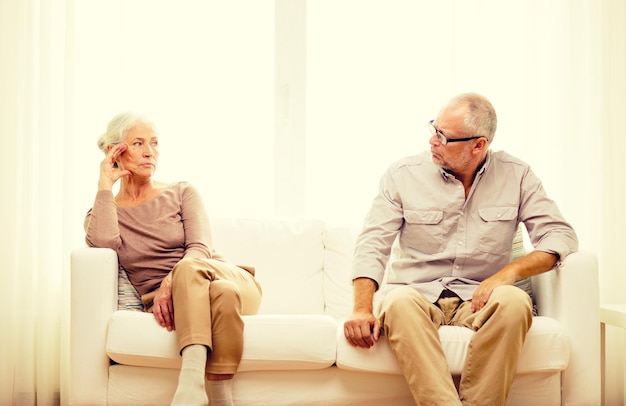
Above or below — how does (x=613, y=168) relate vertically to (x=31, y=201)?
above

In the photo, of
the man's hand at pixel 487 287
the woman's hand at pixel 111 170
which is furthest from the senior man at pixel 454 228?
the woman's hand at pixel 111 170

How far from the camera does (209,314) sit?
2.36 metres

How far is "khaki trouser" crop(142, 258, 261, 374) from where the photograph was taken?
91.1 inches

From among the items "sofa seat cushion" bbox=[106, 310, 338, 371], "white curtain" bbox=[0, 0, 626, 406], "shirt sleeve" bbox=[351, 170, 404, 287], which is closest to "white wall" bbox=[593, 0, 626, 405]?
"white curtain" bbox=[0, 0, 626, 406]

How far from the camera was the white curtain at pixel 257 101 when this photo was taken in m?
3.41

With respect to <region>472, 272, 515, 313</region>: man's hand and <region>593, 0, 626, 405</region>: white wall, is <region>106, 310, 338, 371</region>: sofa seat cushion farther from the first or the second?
<region>593, 0, 626, 405</region>: white wall

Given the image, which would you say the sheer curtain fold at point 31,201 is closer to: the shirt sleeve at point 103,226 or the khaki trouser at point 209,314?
the shirt sleeve at point 103,226

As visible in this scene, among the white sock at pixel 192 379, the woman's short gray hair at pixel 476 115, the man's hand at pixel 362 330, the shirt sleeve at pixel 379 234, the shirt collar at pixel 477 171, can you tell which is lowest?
the white sock at pixel 192 379

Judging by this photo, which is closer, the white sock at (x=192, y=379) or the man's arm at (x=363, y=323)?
the white sock at (x=192, y=379)

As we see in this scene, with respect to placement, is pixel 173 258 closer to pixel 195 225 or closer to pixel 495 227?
pixel 195 225

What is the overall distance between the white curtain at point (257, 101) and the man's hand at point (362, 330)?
3.88 feet

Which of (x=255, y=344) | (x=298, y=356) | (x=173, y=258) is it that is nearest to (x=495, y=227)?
(x=298, y=356)

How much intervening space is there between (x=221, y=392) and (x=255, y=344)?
0.59 ft

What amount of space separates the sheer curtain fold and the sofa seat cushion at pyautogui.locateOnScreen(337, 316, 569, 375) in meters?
1.59
